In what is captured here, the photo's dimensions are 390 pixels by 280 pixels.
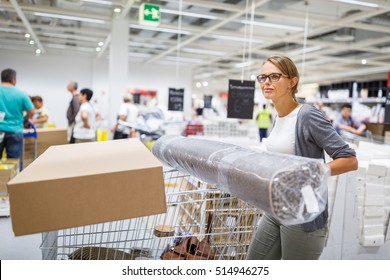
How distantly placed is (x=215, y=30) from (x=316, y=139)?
910 centimetres

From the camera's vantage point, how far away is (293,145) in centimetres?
188

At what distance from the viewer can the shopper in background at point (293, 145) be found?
1.78 meters

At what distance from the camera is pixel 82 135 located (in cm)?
601

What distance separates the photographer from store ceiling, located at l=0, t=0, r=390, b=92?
6.10m

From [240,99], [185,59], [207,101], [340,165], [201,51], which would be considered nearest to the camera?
[340,165]

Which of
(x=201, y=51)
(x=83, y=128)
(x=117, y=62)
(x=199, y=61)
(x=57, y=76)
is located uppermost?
(x=201, y=51)

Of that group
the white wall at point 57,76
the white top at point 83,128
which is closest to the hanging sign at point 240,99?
the white top at point 83,128

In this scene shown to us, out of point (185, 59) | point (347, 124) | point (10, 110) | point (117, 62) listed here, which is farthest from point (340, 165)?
point (185, 59)

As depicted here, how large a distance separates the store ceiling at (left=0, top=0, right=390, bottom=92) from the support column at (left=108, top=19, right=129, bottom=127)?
0.26 meters

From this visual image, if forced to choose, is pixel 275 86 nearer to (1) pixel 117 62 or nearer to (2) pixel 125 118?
(2) pixel 125 118

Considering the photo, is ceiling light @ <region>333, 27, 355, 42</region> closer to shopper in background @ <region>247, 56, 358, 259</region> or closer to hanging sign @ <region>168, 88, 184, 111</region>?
hanging sign @ <region>168, 88, 184, 111</region>
